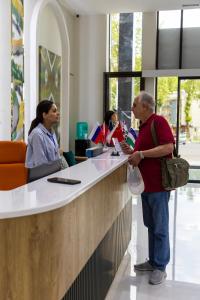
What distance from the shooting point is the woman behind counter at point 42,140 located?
3141 mm

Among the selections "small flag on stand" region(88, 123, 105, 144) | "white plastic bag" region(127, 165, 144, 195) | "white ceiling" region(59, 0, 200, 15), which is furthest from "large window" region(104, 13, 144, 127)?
"white plastic bag" region(127, 165, 144, 195)

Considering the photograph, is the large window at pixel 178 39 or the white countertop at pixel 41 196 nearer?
the white countertop at pixel 41 196

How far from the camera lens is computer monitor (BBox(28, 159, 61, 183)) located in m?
2.13

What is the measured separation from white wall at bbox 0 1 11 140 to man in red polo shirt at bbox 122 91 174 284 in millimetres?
3003

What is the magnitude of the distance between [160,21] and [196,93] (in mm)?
2089

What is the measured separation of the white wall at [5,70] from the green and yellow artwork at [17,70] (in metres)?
0.09

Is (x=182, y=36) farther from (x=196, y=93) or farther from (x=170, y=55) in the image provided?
(x=196, y=93)

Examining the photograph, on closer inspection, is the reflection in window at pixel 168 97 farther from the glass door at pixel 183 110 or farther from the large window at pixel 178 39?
the large window at pixel 178 39

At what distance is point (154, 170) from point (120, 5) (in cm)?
612

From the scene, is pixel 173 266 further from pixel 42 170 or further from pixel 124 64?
pixel 124 64

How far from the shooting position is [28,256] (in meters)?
1.45

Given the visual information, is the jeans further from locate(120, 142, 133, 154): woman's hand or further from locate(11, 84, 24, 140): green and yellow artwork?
locate(11, 84, 24, 140): green and yellow artwork

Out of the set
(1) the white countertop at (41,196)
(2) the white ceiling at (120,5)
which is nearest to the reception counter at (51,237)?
(1) the white countertop at (41,196)

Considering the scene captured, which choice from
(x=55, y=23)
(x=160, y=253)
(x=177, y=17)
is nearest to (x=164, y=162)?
(x=160, y=253)
